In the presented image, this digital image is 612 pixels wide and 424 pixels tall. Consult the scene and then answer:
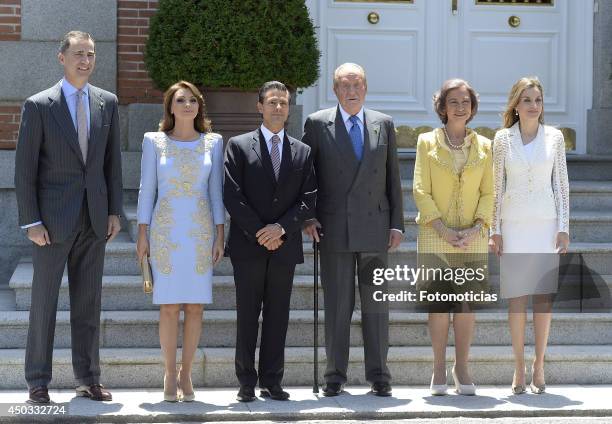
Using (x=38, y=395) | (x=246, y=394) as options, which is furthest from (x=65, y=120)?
(x=246, y=394)

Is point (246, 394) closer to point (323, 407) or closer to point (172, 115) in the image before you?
point (323, 407)

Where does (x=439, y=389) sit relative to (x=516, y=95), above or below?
below

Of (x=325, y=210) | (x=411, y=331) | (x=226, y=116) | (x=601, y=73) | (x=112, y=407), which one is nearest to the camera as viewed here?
(x=112, y=407)

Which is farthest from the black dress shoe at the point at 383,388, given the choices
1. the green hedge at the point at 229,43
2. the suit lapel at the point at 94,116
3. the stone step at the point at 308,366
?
the green hedge at the point at 229,43

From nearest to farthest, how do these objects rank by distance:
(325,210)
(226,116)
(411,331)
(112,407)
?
(112,407)
(325,210)
(411,331)
(226,116)

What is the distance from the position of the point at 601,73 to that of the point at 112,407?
219 inches

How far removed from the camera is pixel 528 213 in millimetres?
7297

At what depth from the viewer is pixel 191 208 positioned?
23.0 feet

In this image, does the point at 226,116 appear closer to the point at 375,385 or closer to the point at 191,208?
the point at 191,208

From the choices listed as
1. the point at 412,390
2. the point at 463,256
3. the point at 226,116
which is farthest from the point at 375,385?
the point at 226,116

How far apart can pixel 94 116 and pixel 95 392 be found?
161 cm

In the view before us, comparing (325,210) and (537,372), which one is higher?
(325,210)

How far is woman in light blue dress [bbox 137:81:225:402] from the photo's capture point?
6.97m

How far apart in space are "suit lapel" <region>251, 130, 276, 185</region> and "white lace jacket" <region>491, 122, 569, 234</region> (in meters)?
1.41
